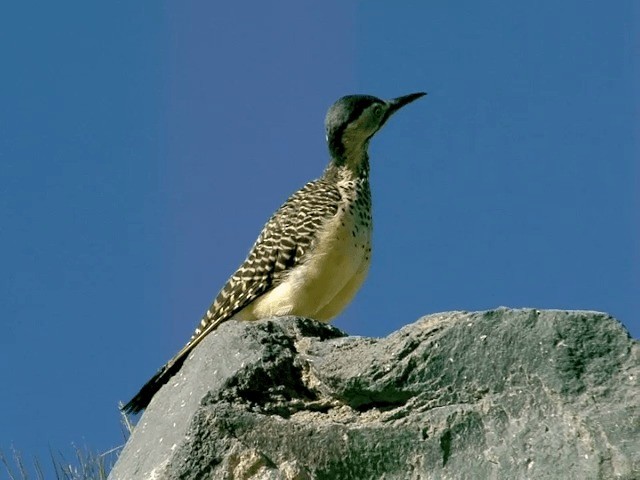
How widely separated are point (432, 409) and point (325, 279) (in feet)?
13.2

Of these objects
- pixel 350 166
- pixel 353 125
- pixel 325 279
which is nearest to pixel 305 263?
pixel 325 279

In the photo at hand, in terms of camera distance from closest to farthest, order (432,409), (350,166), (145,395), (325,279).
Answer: (432,409), (145,395), (325,279), (350,166)

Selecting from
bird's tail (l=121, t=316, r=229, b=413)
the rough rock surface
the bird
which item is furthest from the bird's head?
the rough rock surface

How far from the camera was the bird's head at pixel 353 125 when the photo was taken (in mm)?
9578

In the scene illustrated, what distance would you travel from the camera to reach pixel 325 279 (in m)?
8.41

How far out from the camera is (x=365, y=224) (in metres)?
8.85

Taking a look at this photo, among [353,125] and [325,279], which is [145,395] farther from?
[353,125]

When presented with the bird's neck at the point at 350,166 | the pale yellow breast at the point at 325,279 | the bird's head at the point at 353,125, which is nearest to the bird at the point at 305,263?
the pale yellow breast at the point at 325,279

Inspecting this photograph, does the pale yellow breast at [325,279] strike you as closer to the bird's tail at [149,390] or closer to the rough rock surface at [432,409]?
the bird's tail at [149,390]

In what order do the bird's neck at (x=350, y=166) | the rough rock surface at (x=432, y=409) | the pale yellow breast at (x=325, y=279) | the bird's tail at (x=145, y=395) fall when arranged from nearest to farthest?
the rough rock surface at (x=432, y=409), the bird's tail at (x=145, y=395), the pale yellow breast at (x=325, y=279), the bird's neck at (x=350, y=166)

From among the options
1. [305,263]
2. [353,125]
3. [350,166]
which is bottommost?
[305,263]

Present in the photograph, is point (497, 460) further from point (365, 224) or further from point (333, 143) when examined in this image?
point (333, 143)

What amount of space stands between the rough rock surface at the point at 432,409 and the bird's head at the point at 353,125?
498cm

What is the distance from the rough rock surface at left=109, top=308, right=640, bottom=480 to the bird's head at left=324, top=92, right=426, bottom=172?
498 cm
